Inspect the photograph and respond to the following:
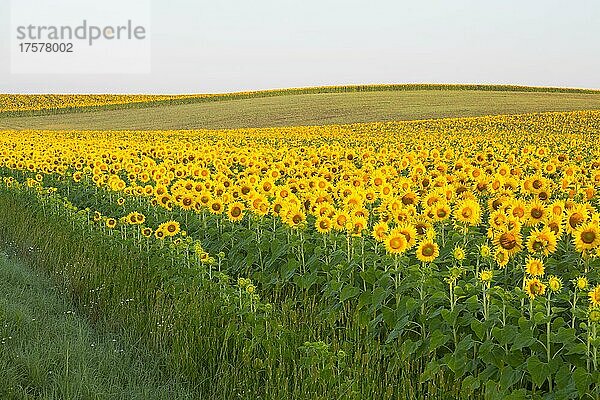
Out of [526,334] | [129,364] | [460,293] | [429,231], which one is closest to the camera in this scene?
[526,334]

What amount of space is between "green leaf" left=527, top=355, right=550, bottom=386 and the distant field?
4101cm

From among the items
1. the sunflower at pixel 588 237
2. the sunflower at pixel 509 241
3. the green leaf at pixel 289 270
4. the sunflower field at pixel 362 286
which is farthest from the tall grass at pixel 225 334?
the sunflower at pixel 588 237

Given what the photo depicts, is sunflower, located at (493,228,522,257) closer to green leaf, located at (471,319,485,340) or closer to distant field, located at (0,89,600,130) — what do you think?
green leaf, located at (471,319,485,340)

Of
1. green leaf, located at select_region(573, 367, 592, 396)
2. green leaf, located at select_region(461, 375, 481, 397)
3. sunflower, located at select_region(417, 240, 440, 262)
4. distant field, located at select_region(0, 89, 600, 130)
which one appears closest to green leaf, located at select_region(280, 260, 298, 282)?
sunflower, located at select_region(417, 240, 440, 262)

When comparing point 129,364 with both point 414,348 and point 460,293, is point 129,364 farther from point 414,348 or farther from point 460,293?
point 460,293

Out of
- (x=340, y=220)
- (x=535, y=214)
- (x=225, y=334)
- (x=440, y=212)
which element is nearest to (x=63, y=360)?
(x=225, y=334)

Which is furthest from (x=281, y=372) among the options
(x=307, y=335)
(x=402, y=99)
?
(x=402, y=99)

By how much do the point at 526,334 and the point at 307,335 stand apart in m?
1.82

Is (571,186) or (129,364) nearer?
(129,364)

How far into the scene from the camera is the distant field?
47250mm

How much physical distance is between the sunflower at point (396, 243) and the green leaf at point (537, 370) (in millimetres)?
1334

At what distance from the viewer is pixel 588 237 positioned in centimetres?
448

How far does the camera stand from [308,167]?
31.5 feet

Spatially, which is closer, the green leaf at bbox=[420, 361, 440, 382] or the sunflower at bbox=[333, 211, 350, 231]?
the green leaf at bbox=[420, 361, 440, 382]
